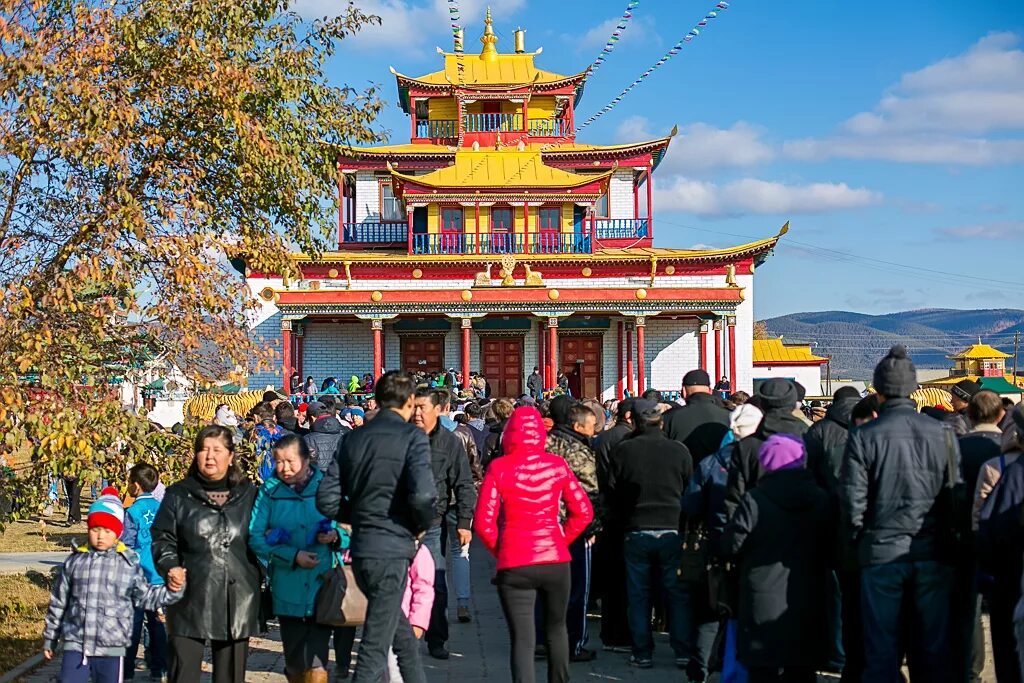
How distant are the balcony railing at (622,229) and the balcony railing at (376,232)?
6.71 meters

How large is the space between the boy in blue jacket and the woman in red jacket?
103 inches

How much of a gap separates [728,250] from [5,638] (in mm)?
27404

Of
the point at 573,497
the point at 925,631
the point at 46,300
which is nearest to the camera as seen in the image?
the point at 925,631

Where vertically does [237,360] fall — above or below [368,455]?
above

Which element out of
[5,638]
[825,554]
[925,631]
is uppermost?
[825,554]

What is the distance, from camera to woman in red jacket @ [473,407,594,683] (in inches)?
254

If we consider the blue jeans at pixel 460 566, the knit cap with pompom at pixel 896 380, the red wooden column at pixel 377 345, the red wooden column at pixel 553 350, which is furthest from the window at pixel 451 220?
the knit cap with pompom at pixel 896 380

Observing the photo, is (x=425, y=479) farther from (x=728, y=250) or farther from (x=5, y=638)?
(x=728, y=250)

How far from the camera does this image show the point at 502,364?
35938mm

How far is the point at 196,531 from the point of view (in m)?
6.08

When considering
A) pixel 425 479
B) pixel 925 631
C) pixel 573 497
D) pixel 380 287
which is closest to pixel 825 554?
pixel 925 631

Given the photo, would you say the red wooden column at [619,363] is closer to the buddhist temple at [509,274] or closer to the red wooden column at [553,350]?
the buddhist temple at [509,274]

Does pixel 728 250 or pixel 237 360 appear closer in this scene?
pixel 237 360

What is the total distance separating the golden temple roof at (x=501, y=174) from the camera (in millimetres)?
35875
